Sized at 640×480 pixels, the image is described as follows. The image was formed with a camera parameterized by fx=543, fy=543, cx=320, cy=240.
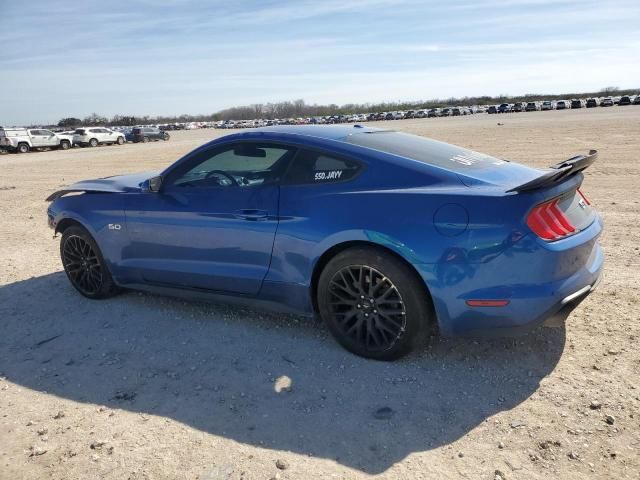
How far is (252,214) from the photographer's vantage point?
13.1 ft

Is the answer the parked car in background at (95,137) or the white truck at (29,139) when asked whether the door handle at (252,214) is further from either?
the parked car in background at (95,137)

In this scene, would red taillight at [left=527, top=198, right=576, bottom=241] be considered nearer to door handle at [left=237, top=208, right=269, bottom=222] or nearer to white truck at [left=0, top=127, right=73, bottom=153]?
door handle at [left=237, top=208, right=269, bottom=222]

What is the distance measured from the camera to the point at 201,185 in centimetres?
440

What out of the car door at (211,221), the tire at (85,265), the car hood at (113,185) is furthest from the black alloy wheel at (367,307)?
the tire at (85,265)

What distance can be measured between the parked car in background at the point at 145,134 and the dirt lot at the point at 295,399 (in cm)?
4021

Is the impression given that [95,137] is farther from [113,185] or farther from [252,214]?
[252,214]

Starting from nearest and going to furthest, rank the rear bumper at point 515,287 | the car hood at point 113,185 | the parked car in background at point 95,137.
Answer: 1. the rear bumper at point 515,287
2. the car hood at point 113,185
3. the parked car in background at point 95,137

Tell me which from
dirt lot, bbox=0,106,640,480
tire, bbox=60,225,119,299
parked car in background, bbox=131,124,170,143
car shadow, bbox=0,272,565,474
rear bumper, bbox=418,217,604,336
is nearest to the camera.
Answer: dirt lot, bbox=0,106,640,480

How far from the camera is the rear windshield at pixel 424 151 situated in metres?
3.74

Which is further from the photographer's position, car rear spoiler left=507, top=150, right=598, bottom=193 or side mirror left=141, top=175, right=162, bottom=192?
side mirror left=141, top=175, right=162, bottom=192

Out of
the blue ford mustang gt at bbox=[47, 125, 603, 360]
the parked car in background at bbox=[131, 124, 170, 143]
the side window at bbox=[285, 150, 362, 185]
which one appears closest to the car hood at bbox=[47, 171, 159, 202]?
the blue ford mustang gt at bbox=[47, 125, 603, 360]

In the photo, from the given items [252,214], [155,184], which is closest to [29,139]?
[155,184]

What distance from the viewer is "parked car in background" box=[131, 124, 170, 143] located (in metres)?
42.5

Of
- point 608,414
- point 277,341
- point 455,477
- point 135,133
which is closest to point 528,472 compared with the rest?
point 455,477
